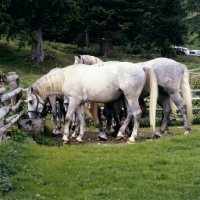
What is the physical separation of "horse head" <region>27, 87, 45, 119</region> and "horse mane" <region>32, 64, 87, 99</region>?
0.38 feet

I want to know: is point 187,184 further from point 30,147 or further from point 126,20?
point 126,20

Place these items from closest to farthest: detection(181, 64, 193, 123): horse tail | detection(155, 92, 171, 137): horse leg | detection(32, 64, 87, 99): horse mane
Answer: detection(32, 64, 87, 99): horse mane → detection(181, 64, 193, 123): horse tail → detection(155, 92, 171, 137): horse leg

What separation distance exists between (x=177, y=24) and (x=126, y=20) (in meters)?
5.90

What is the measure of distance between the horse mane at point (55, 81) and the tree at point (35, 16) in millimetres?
25926

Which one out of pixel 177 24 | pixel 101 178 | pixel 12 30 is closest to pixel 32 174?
pixel 101 178

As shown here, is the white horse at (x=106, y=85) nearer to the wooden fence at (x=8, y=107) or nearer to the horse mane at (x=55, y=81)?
the horse mane at (x=55, y=81)

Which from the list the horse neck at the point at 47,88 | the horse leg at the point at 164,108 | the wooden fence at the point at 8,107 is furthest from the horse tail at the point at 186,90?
the wooden fence at the point at 8,107

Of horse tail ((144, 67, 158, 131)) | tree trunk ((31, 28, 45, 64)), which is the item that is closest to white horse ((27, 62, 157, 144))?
horse tail ((144, 67, 158, 131))

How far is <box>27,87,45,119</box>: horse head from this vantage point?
13.2 metres

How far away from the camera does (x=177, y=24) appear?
5100cm

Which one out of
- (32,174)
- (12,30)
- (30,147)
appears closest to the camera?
(32,174)

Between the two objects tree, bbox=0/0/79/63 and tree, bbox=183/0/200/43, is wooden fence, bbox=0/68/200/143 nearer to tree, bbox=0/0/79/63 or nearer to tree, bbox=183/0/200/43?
tree, bbox=0/0/79/63

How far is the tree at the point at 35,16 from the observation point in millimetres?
39000

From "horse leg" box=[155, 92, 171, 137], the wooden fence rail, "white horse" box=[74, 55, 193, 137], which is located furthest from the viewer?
"horse leg" box=[155, 92, 171, 137]
